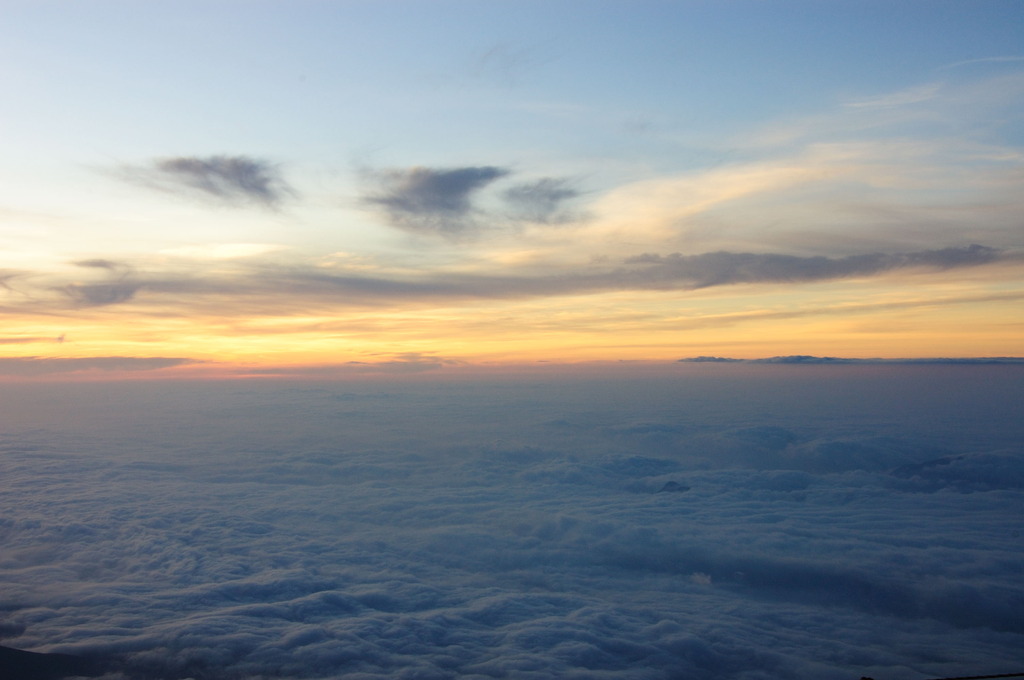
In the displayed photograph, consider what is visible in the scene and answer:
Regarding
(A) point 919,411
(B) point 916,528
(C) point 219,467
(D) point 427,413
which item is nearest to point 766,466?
(B) point 916,528

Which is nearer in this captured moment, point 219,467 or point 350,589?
point 350,589

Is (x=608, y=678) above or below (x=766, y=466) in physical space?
above

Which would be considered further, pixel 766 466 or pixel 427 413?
pixel 427 413

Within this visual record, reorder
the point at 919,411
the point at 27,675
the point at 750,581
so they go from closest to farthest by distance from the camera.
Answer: the point at 27,675 → the point at 750,581 → the point at 919,411

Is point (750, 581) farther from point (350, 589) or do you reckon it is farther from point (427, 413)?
point (427, 413)

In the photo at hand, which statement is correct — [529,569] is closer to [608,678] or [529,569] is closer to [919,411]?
[608,678]

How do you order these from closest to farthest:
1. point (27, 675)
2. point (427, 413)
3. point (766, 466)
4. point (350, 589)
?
point (27, 675) < point (350, 589) < point (766, 466) < point (427, 413)

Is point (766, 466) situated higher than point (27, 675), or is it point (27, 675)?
point (27, 675)

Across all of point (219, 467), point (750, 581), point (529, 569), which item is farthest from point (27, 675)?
point (219, 467)

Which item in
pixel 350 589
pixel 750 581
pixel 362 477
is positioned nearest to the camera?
pixel 350 589
